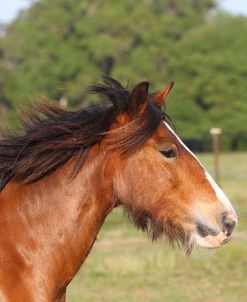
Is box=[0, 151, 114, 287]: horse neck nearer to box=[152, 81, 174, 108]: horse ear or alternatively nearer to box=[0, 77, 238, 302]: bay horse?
box=[0, 77, 238, 302]: bay horse

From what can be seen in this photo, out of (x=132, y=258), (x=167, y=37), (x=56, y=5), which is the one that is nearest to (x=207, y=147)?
(x=167, y=37)

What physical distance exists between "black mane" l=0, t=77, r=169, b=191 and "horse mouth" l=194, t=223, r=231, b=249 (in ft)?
1.76

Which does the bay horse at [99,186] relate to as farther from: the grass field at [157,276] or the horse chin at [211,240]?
the grass field at [157,276]

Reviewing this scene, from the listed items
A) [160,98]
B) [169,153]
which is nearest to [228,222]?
[169,153]

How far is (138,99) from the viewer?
12.8 ft

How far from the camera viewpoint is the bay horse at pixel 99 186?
3.82 meters

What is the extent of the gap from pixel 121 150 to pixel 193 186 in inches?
16.3

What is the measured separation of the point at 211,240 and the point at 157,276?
6418 mm

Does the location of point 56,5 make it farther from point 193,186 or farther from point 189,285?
point 193,186

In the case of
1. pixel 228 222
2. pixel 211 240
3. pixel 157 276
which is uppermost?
pixel 228 222

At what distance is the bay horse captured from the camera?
12.5 ft

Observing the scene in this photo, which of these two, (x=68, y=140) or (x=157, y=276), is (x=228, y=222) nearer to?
(x=68, y=140)

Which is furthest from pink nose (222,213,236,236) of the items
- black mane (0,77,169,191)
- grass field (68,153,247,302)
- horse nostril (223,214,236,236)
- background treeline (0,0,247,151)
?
background treeline (0,0,247,151)

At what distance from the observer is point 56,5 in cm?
6088
